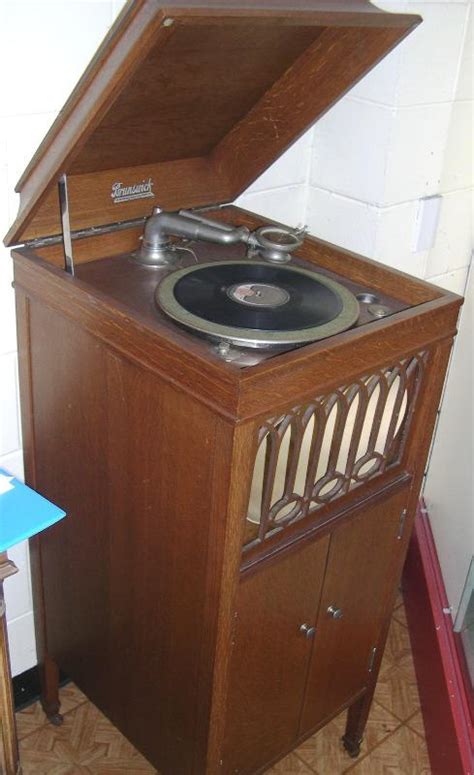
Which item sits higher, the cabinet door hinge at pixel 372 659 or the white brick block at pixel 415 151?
the white brick block at pixel 415 151

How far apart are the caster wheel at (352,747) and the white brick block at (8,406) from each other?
937 mm

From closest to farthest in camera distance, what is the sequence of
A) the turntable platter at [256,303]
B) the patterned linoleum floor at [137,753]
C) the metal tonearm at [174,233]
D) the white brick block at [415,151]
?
the turntable platter at [256,303] → the metal tonearm at [174,233] → the white brick block at [415,151] → the patterned linoleum floor at [137,753]

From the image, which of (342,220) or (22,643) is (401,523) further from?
(22,643)

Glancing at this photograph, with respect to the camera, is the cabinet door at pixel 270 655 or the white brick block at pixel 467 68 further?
the white brick block at pixel 467 68

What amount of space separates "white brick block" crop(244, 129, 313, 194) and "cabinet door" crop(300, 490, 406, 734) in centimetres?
70

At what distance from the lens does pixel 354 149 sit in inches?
67.2

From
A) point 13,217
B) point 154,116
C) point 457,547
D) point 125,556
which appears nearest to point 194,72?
point 154,116

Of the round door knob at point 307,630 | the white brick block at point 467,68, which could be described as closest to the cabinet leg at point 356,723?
the round door knob at point 307,630

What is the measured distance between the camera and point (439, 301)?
1.32 metres

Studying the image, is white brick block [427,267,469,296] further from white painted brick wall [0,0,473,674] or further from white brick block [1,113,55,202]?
white brick block [1,113,55,202]

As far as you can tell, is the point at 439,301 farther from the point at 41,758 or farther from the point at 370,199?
the point at 41,758

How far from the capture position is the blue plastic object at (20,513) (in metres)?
1.19

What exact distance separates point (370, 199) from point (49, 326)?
728 millimetres

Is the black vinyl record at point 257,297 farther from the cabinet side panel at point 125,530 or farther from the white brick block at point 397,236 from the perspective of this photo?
the white brick block at point 397,236
